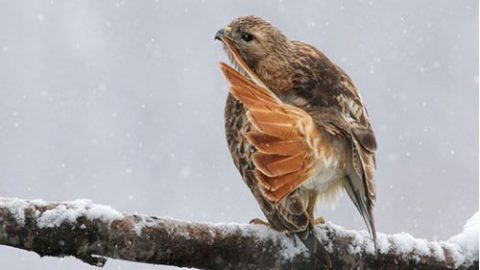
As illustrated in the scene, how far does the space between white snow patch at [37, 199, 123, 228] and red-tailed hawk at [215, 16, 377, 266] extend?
478 millimetres

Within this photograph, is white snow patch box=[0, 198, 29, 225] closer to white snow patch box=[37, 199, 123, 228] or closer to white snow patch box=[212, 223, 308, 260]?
white snow patch box=[37, 199, 123, 228]

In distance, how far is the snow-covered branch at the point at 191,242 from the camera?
2.05 metres

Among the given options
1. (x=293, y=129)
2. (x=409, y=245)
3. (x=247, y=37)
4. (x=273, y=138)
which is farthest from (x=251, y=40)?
(x=409, y=245)

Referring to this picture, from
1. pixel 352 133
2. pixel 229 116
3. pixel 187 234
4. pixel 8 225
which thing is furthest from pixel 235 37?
pixel 8 225

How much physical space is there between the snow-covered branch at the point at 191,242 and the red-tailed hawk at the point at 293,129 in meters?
0.08

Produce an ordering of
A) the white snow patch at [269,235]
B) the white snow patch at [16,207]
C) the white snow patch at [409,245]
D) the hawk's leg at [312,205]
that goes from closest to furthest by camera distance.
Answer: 1. the white snow patch at [16,207]
2. the white snow patch at [269,235]
3. the white snow patch at [409,245]
4. the hawk's leg at [312,205]

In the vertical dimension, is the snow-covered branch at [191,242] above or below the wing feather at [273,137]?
below

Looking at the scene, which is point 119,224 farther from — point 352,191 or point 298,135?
point 352,191

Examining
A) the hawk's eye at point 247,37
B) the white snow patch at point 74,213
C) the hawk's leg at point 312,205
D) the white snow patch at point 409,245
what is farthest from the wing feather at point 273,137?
the hawk's eye at point 247,37

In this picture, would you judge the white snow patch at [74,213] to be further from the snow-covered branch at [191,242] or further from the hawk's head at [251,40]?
the hawk's head at [251,40]

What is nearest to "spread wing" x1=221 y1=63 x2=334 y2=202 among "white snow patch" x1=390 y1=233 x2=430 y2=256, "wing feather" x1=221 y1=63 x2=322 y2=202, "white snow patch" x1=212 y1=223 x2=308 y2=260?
"wing feather" x1=221 y1=63 x2=322 y2=202

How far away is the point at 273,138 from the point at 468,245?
0.78m

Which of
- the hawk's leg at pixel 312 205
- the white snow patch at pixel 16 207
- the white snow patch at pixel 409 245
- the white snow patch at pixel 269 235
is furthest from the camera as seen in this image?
the hawk's leg at pixel 312 205

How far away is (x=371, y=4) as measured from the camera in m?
45.8
